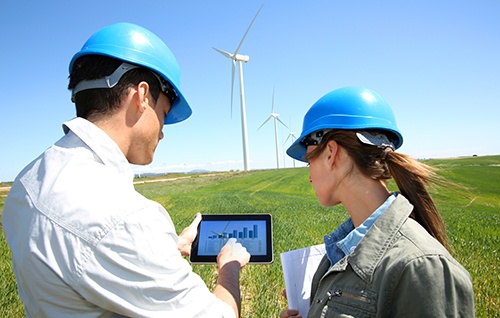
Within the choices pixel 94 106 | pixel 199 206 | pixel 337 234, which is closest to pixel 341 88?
pixel 337 234

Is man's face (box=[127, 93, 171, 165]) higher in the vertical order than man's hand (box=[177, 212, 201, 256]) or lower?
higher

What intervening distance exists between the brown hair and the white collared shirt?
4.67 feet

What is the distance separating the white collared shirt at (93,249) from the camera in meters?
1.49

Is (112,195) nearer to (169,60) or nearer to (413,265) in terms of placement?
(169,60)

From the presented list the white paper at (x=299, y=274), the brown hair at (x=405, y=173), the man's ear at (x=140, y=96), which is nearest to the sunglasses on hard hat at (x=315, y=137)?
the brown hair at (x=405, y=173)

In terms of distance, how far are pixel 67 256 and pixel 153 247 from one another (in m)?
0.37

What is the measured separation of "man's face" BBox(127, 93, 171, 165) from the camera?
87.3 inches

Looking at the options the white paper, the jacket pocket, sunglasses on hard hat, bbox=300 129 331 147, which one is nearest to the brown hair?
sunglasses on hard hat, bbox=300 129 331 147

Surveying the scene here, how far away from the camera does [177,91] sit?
253cm

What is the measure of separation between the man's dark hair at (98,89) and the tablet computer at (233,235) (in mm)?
1509

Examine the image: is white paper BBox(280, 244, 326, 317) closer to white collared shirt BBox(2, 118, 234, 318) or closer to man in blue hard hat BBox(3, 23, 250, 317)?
man in blue hard hat BBox(3, 23, 250, 317)

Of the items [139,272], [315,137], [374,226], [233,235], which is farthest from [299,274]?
[139,272]

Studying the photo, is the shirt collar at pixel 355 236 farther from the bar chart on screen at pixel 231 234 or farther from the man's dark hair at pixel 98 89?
the man's dark hair at pixel 98 89

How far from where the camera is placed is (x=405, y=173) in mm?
2312
